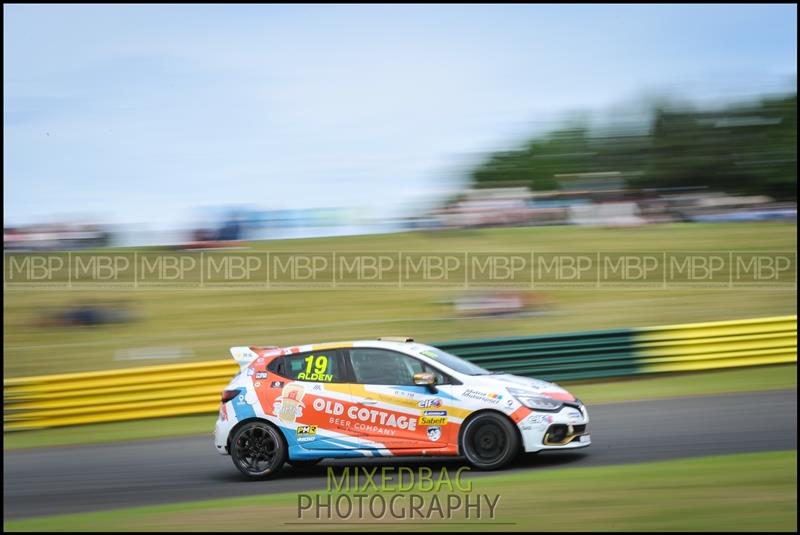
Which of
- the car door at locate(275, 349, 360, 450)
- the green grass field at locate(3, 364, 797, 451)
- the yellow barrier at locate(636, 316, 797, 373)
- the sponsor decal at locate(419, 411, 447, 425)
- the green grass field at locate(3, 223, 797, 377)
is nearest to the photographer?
the sponsor decal at locate(419, 411, 447, 425)

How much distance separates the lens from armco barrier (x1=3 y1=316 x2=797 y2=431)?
14320 millimetres

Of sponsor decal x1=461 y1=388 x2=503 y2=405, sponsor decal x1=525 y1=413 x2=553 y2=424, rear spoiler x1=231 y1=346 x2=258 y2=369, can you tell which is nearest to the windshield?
sponsor decal x1=461 y1=388 x2=503 y2=405

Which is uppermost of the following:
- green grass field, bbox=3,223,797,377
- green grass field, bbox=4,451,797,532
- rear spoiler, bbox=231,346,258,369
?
green grass field, bbox=3,223,797,377

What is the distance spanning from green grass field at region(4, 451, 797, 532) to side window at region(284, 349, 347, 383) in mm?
1422

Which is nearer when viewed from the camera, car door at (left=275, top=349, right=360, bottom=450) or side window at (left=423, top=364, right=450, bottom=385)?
side window at (left=423, top=364, right=450, bottom=385)

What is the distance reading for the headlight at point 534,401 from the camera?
898cm

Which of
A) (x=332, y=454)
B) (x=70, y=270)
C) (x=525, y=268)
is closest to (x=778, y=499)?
(x=332, y=454)

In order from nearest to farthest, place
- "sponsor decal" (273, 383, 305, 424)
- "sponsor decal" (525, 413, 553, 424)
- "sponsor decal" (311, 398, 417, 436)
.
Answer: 1. "sponsor decal" (525, 413, 553, 424)
2. "sponsor decal" (311, 398, 417, 436)
3. "sponsor decal" (273, 383, 305, 424)

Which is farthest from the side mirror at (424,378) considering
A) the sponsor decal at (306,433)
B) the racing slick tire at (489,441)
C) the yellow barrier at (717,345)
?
the yellow barrier at (717,345)

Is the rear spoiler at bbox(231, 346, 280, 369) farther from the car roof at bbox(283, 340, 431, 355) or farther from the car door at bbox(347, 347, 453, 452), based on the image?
the car door at bbox(347, 347, 453, 452)

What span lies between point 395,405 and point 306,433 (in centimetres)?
98

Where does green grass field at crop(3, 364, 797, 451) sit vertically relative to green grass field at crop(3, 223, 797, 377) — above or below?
below

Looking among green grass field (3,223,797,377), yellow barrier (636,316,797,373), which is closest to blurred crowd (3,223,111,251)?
green grass field (3,223,797,377)

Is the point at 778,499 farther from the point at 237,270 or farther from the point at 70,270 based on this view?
the point at 70,270
